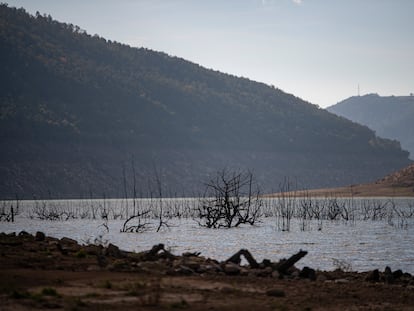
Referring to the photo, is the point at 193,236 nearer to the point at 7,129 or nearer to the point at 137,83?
the point at 7,129

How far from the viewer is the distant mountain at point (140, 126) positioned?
124000 mm

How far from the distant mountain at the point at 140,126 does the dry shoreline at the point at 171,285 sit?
96.2 metres

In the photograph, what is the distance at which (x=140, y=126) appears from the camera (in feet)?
500

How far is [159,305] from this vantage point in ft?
38.7

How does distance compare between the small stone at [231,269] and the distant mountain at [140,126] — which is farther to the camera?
the distant mountain at [140,126]

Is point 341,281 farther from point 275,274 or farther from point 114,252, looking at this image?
point 114,252

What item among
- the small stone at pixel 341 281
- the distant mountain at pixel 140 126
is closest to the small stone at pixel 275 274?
the small stone at pixel 341 281

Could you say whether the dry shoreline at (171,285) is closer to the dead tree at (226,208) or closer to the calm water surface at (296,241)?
the calm water surface at (296,241)

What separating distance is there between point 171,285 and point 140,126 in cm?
13937

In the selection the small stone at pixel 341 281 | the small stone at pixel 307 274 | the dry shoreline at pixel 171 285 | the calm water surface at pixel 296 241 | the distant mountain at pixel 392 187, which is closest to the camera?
the dry shoreline at pixel 171 285

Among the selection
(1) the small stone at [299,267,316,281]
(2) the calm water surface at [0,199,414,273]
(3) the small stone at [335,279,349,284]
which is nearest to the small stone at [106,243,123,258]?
(2) the calm water surface at [0,199,414,273]

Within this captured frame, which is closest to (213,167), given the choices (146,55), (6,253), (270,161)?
(270,161)

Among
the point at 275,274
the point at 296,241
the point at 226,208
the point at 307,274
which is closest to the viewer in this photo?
the point at 275,274

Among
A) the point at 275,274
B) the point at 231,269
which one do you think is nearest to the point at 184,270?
the point at 231,269
